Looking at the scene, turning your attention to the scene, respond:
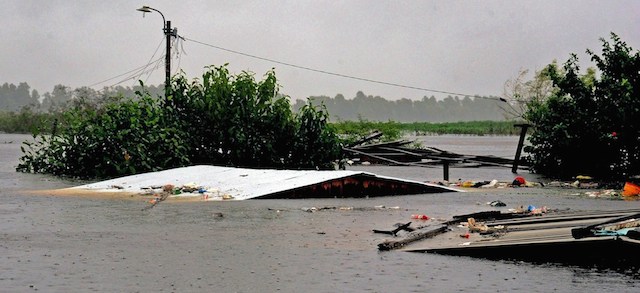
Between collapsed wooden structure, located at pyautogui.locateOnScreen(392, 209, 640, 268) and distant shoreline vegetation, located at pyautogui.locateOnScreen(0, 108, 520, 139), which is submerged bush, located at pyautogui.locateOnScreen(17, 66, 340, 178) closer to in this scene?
distant shoreline vegetation, located at pyautogui.locateOnScreen(0, 108, 520, 139)

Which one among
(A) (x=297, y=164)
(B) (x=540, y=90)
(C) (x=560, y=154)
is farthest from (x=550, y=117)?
(B) (x=540, y=90)

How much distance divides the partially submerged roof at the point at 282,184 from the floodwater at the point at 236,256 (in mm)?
1446

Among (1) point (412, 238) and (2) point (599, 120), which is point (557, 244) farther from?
(2) point (599, 120)

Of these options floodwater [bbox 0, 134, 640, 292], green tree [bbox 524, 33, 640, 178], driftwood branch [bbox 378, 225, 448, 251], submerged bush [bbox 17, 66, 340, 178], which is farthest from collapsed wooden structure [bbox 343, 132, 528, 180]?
driftwood branch [bbox 378, 225, 448, 251]

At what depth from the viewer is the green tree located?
28359 mm

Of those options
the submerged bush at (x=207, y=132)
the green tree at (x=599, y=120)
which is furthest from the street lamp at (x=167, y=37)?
the green tree at (x=599, y=120)

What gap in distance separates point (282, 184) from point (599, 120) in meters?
14.1

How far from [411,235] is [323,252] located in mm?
1291

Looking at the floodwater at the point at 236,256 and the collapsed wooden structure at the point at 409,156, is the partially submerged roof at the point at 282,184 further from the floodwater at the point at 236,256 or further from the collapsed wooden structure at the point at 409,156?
the collapsed wooden structure at the point at 409,156

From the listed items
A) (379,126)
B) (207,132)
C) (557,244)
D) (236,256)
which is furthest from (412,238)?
(379,126)

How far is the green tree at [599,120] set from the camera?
28359 millimetres

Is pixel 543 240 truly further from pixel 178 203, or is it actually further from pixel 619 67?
pixel 619 67

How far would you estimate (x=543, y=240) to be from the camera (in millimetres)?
10383

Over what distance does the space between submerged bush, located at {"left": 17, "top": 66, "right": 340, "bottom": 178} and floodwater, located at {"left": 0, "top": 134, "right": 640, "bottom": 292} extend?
9.39 metres
